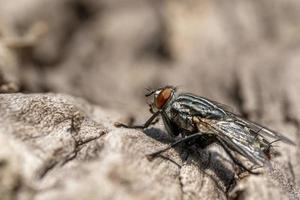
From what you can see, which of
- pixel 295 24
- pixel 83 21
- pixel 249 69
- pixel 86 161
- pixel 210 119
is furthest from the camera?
pixel 83 21

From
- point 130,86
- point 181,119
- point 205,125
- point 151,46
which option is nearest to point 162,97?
point 181,119

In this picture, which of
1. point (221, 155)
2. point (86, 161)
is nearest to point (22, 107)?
point (86, 161)

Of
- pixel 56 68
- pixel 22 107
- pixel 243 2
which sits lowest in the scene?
pixel 56 68

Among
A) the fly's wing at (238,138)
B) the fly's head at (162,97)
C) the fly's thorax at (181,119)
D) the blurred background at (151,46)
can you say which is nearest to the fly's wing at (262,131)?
the fly's wing at (238,138)

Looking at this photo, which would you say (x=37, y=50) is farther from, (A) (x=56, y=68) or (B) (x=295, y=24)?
(B) (x=295, y=24)

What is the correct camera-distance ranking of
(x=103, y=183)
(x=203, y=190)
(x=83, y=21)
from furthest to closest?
(x=83, y=21), (x=203, y=190), (x=103, y=183)

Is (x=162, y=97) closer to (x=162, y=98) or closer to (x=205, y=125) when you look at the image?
(x=162, y=98)

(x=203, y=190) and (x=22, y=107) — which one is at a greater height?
(x=22, y=107)
